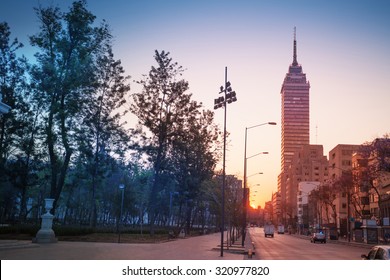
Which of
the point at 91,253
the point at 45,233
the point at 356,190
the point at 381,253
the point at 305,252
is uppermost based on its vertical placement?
→ the point at 356,190

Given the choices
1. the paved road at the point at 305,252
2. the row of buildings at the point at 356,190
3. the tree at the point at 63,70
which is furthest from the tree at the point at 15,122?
the row of buildings at the point at 356,190

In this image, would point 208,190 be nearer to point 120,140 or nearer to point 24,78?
point 120,140

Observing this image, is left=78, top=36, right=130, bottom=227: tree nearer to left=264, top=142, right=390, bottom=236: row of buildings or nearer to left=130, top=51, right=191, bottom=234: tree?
left=130, top=51, right=191, bottom=234: tree

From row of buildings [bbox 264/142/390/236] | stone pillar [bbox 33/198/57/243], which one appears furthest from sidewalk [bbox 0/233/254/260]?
row of buildings [bbox 264/142/390/236]

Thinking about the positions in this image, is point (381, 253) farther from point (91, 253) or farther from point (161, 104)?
point (161, 104)

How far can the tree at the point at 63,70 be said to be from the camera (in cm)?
3991

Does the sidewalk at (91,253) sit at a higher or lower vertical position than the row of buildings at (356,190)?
lower

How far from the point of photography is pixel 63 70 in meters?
40.9

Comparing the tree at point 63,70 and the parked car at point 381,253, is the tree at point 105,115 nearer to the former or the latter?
the tree at point 63,70

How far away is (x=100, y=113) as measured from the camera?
5200cm

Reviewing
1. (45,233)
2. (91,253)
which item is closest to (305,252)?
(91,253)

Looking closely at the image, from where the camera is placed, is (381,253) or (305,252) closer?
(381,253)

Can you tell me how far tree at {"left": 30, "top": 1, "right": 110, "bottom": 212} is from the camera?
3991 cm

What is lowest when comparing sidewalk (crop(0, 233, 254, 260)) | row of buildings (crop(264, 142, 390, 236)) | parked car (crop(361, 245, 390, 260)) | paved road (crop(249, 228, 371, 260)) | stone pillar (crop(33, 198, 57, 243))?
paved road (crop(249, 228, 371, 260))
